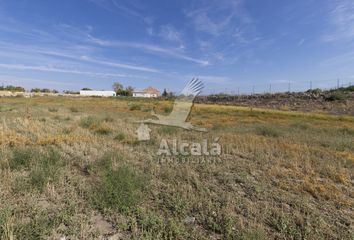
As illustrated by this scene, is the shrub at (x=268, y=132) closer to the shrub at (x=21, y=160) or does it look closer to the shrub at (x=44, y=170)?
the shrub at (x=44, y=170)

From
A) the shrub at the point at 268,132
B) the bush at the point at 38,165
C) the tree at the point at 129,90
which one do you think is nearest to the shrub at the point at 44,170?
the bush at the point at 38,165

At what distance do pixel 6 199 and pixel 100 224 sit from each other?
5.09 feet

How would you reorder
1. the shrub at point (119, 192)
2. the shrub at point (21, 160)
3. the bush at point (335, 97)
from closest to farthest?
1. the shrub at point (119, 192)
2. the shrub at point (21, 160)
3. the bush at point (335, 97)

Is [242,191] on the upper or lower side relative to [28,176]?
lower

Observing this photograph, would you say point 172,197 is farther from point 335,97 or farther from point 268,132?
point 335,97

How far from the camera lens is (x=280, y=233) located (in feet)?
8.36

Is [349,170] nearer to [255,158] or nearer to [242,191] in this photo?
[255,158]

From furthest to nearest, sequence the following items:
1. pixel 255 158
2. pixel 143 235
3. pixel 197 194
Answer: pixel 255 158
pixel 197 194
pixel 143 235

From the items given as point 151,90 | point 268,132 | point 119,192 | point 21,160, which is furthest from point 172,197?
point 151,90

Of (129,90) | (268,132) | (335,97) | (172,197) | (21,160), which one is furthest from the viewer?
(129,90)

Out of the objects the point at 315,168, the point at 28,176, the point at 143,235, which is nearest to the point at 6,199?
the point at 28,176

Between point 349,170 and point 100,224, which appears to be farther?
point 349,170

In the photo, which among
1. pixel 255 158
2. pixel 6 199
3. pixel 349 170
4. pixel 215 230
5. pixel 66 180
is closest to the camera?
pixel 215 230

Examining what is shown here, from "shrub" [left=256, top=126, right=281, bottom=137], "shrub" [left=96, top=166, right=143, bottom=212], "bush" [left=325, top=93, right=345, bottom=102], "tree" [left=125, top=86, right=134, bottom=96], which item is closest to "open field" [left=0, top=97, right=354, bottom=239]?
"shrub" [left=96, top=166, right=143, bottom=212]
